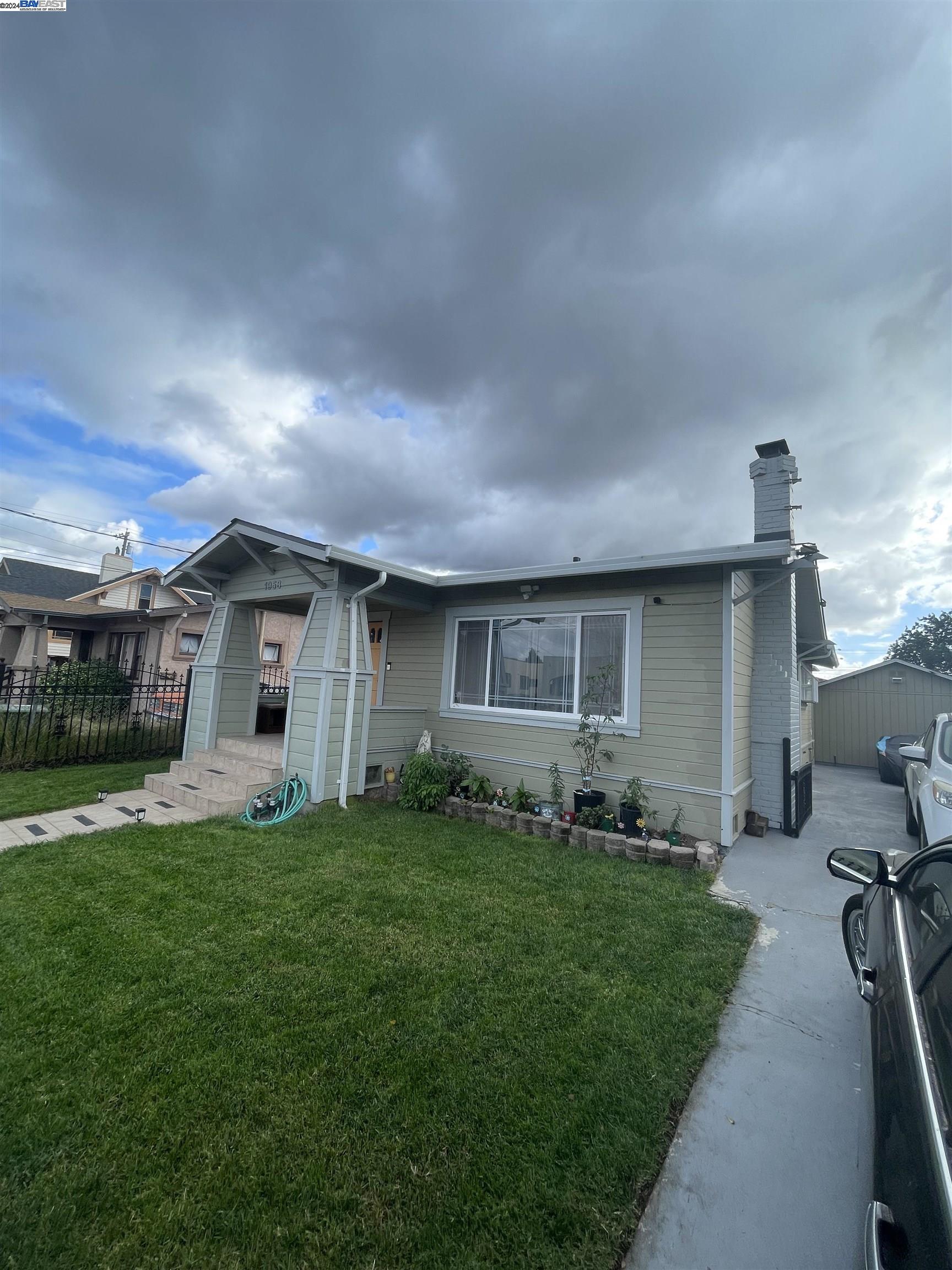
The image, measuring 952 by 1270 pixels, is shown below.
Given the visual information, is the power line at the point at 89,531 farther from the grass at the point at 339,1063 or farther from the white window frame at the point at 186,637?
the grass at the point at 339,1063

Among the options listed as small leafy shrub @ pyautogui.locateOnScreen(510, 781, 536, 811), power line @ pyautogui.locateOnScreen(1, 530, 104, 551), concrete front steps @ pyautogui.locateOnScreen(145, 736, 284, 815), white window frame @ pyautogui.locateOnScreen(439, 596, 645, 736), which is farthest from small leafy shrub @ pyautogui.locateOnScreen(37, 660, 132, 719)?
power line @ pyautogui.locateOnScreen(1, 530, 104, 551)

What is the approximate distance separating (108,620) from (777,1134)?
21.6 metres

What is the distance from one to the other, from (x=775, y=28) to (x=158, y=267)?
28.9 ft

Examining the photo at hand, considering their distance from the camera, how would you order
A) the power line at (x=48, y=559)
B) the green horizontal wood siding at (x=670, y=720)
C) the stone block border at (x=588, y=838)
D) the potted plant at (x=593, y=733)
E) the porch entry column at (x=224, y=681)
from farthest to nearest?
the power line at (x=48, y=559) → the porch entry column at (x=224, y=681) → the potted plant at (x=593, y=733) → the green horizontal wood siding at (x=670, y=720) → the stone block border at (x=588, y=838)

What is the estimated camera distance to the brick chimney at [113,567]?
21875mm

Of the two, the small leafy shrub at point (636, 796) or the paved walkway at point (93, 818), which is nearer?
the paved walkway at point (93, 818)

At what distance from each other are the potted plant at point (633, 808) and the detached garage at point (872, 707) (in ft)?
36.1

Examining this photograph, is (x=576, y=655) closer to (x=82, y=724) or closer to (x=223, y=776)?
(x=223, y=776)

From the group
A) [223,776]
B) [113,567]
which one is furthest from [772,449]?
[113,567]

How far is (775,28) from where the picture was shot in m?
5.35

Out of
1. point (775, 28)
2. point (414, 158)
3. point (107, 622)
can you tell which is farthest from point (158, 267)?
point (107, 622)

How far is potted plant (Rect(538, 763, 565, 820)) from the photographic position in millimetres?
6211

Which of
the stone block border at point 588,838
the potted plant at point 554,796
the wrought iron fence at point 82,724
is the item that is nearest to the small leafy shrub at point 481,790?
the stone block border at point 588,838

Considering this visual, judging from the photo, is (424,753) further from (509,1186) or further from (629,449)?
(629,449)
